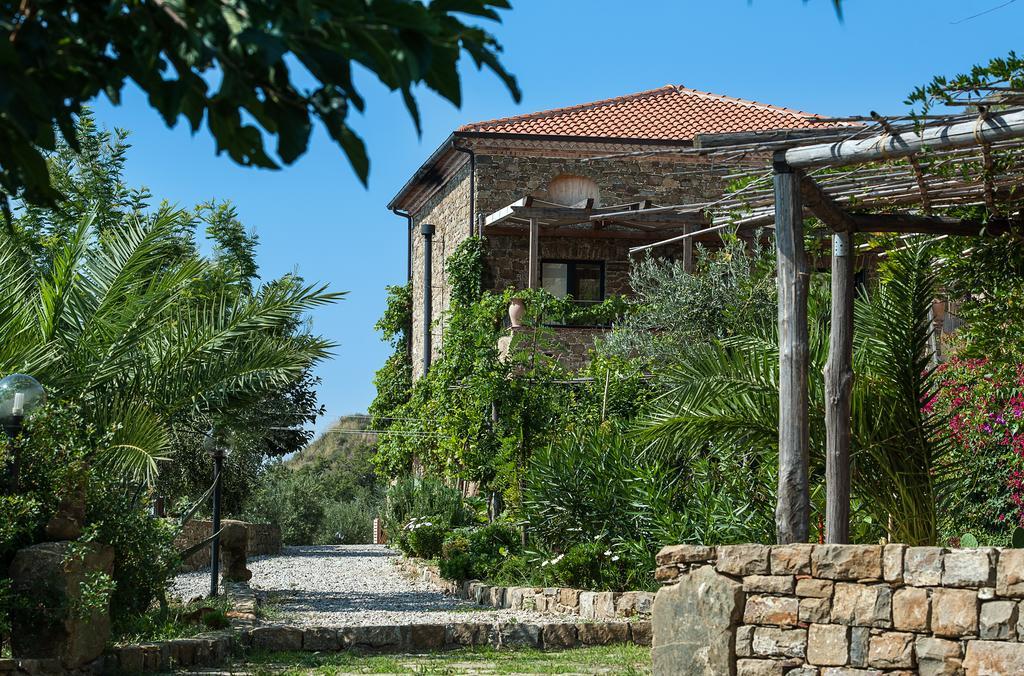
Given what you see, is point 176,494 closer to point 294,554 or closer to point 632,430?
point 294,554

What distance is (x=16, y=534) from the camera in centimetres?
677

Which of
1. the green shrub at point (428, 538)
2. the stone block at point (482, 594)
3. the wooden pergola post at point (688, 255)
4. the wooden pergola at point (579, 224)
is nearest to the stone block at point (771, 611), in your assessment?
the stone block at point (482, 594)

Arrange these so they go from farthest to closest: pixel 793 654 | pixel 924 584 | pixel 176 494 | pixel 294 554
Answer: pixel 294 554 → pixel 176 494 → pixel 793 654 → pixel 924 584

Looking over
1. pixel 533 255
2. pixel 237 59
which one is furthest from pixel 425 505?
Answer: pixel 237 59

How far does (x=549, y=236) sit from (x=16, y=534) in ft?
49.1

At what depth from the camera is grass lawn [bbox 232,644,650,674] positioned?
762 centimetres

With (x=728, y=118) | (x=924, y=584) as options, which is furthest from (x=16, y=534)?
(x=728, y=118)

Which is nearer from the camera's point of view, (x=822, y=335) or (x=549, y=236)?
(x=822, y=335)

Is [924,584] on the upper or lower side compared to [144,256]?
lower

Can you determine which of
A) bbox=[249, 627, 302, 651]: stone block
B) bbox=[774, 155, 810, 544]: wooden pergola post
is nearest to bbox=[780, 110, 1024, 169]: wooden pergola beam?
bbox=[774, 155, 810, 544]: wooden pergola post

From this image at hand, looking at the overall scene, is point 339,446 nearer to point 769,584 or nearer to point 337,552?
point 337,552

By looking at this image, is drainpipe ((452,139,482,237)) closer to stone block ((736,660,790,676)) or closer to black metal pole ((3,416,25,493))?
black metal pole ((3,416,25,493))

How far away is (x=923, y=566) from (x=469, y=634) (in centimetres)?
427

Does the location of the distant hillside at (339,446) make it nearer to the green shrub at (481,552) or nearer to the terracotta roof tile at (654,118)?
the terracotta roof tile at (654,118)
